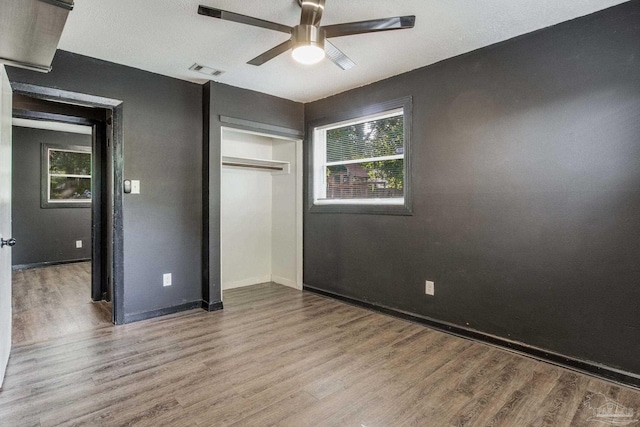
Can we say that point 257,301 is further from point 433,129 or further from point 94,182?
point 433,129

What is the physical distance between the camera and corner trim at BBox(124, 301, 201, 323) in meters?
3.27

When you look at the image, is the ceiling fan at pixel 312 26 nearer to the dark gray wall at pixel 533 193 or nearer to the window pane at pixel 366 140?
the dark gray wall at pixel 533 193

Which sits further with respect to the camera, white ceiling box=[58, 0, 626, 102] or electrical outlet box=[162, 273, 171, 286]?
electrical outlet box=[162, 273, 171, 286]

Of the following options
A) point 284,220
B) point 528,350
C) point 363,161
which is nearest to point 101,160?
point 284,220

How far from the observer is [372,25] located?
2006 millimetres

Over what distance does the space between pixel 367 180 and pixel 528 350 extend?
2.08 m

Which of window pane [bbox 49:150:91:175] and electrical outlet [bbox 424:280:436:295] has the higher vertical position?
window pane [bbox 49:150:91:175]

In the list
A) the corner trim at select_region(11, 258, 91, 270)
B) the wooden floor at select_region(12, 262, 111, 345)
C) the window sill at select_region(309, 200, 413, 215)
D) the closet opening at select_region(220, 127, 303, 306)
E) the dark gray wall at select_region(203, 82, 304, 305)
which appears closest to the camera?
the wooden floor at select_region(12, 262, 111, 345)

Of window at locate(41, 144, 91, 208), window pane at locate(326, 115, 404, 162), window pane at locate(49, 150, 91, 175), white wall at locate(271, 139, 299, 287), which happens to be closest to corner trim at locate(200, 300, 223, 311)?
white wall at locate(271, 139, 299, 287)

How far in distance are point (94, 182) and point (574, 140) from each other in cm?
451

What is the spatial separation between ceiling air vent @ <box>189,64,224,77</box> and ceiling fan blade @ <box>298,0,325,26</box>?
148 centimetres

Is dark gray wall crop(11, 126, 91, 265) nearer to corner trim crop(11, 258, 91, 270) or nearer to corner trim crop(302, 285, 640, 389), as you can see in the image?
corner trim crop(11, 258, 91, 270)

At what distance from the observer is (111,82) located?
10.3 feet

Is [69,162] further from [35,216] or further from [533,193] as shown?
[533,193]
